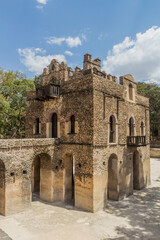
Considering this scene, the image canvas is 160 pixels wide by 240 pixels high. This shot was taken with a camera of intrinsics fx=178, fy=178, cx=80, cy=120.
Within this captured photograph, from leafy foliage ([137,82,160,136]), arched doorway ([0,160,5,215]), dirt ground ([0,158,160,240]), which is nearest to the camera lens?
dirt ground ([0,158,160,240])

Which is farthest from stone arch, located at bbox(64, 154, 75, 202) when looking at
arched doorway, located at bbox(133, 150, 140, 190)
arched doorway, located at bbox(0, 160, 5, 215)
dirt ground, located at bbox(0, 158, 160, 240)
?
arched doorway, located at bbox(133, 150, 140, 190)

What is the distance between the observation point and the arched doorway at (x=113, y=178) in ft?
49.0

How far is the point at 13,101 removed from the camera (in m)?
27.0

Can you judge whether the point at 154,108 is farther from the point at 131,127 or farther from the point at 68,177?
the point at 68,177

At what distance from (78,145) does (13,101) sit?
17.3 metres

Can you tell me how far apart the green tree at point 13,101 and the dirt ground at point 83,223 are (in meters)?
16.2

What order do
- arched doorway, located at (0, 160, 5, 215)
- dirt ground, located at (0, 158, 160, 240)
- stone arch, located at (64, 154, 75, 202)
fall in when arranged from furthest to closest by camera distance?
stone arch, located at (64, 154, 75, 202)
arched doorway, located at (0, 160, 5, 215)
dirt ground, located at (0, 158, 160, 240)

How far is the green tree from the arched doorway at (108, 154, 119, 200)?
53.6ft

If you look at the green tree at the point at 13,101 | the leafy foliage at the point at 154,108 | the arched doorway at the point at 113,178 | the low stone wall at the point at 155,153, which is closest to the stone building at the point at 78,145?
the arched doorway at the point at 113,178

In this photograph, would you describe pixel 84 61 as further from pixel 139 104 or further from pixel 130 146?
pixel 130 146

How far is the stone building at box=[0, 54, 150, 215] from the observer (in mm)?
12531

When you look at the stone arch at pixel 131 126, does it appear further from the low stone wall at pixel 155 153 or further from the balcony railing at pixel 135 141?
the low stone wall at pixel 155 153

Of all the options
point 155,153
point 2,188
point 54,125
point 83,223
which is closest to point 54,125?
point 54,125

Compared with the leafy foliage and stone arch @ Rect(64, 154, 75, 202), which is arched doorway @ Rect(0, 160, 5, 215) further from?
the leafy foliage
